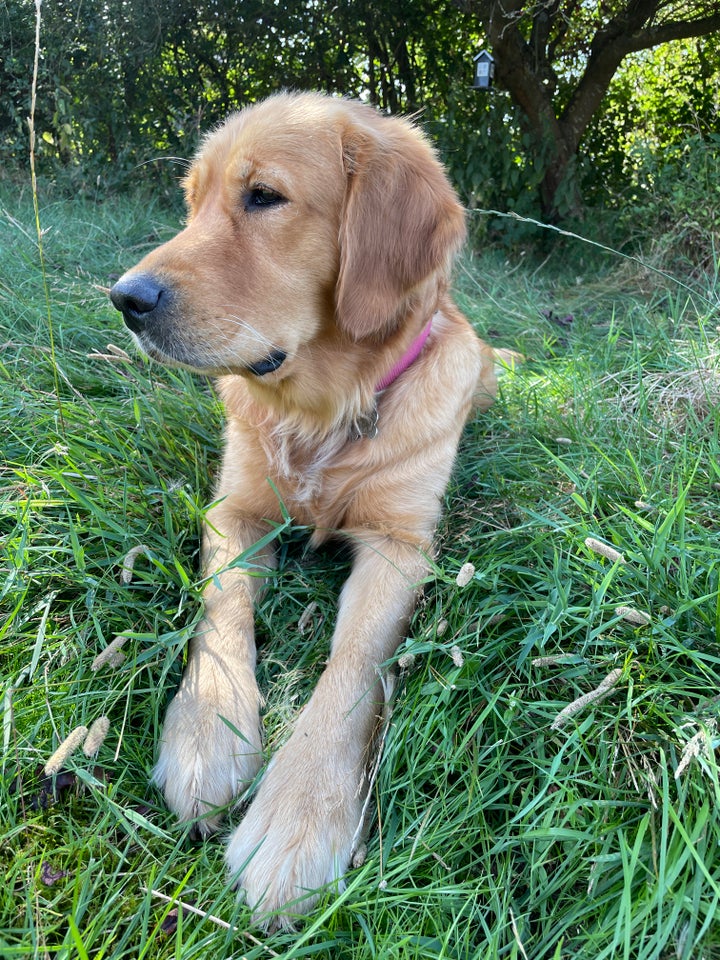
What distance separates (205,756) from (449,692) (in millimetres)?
556

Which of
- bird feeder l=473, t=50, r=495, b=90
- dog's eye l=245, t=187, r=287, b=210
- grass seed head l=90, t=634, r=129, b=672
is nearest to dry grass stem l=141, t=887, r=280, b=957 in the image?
grass seed head l=90, t=634, r=129, b=672

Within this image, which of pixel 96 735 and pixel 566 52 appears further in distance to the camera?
pixel 566 52

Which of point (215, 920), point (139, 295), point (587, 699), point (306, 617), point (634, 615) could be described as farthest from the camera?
→ point (306, 617)

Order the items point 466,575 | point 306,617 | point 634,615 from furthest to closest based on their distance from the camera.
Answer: point 306,617 < point 466,575 < point 634,615

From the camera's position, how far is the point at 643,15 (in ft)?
18.4

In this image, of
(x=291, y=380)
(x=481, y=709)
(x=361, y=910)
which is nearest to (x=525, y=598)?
(x=481, y=709)

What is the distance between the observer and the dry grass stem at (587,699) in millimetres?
1261

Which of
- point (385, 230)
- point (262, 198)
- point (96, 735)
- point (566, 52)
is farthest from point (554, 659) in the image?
point (566, 52)

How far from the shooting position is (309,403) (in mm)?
2121

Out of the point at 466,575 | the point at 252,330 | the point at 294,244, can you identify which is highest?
the point at 294,244

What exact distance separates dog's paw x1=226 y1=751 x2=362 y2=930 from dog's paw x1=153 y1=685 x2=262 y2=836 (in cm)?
10

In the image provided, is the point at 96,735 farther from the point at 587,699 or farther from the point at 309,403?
the point at 309,403

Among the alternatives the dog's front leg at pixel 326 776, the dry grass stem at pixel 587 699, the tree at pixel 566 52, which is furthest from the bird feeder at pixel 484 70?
the dry grass stem at pixel 587 699

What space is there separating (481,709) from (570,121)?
636 cm
